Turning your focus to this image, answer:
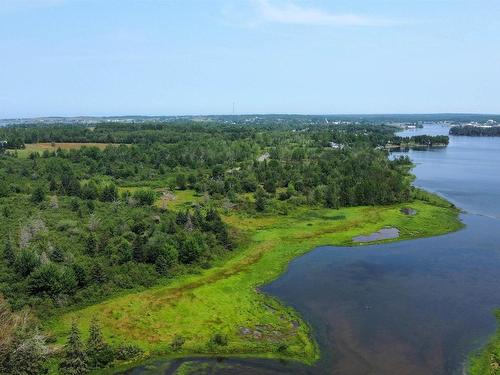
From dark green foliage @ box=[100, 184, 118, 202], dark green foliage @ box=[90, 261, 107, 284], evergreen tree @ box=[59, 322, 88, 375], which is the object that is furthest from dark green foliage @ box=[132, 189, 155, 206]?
evergreen tree @ box=[59, 322, 88, 375]

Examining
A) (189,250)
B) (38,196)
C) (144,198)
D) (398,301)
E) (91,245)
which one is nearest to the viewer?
(398,301)

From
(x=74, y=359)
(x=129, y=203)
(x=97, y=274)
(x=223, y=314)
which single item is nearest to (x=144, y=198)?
(x=129, y=203)

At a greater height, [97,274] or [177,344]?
[97,274]

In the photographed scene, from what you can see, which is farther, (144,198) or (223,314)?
(144,198)

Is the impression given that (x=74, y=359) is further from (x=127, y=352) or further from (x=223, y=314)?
(x=223, y=314)

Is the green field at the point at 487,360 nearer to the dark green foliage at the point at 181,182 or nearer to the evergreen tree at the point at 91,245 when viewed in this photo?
the evergreen tree at the point at 91,245

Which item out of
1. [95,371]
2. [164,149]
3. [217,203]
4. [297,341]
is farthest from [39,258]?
[164,149]

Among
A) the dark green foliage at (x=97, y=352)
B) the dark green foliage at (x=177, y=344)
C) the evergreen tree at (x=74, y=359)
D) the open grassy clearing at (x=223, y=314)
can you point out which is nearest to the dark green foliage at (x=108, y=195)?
the open grassy clearing at (x=223, y=314)
